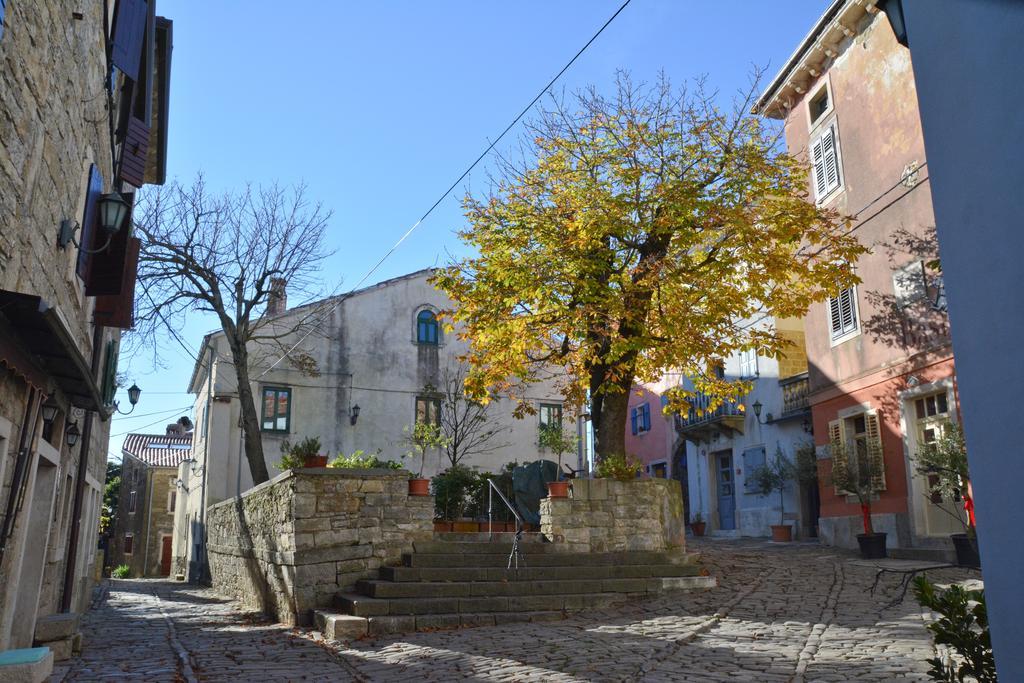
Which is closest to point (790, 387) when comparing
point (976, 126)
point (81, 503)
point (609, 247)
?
point (609, 247)

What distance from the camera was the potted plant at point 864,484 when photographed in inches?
546

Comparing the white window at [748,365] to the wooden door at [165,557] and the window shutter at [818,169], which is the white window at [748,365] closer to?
the window shutter at [818,169]

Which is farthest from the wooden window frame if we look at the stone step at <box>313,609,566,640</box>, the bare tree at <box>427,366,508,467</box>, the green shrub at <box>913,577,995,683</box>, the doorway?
the green shrub at <box>913,577,995,683</box>

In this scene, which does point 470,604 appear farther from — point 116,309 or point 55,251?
point 55,251

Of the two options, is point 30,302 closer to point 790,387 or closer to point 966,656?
point 966,656

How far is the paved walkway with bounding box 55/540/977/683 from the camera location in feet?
21.0

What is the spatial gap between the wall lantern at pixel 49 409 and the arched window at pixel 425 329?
17.6m

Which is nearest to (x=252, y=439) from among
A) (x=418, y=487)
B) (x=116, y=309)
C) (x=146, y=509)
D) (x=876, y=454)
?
(x=418, y=487)

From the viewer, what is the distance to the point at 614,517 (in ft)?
38.9

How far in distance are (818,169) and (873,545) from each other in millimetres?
8355

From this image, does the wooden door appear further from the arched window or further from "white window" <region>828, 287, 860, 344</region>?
"white window" <region>828, 287, 860, 344</region>

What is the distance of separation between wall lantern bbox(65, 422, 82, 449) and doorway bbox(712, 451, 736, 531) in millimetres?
18582

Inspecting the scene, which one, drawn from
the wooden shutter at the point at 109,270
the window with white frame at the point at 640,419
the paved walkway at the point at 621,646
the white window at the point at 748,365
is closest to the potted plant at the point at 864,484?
the paved walkway at the point at 621,646

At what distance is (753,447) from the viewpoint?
22547 millimetres
